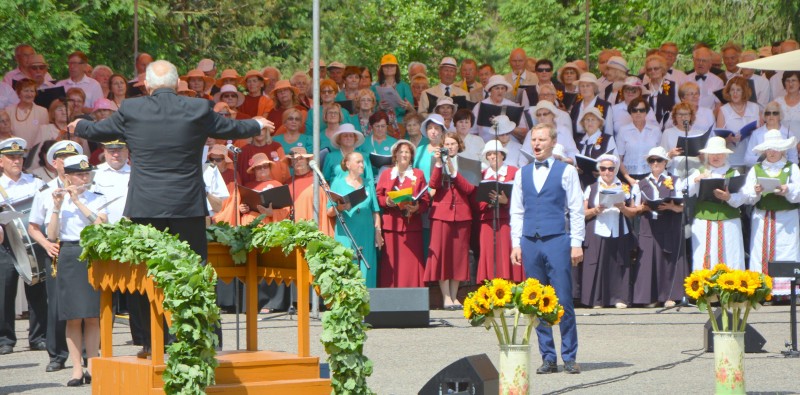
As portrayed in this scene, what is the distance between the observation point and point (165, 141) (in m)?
7.71

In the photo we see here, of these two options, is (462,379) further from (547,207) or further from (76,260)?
(76,260)

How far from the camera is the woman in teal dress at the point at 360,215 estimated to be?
14750 millimetres

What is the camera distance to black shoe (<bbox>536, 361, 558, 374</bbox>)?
33.5 feet

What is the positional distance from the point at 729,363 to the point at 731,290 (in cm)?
47

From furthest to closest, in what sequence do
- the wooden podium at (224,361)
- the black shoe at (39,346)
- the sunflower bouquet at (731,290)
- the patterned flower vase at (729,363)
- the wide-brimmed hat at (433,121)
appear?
1. the wide-brimmed hat at (433,121)
2. the black shoe at (39,346)
3. the sunflower bouquet at (731,290)
4. the patterned flower vase at (729,363)
5. the wooden podium at (224,361)

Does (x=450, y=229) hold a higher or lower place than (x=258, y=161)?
lower

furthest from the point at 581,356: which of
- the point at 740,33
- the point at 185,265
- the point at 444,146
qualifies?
the point at 740,33

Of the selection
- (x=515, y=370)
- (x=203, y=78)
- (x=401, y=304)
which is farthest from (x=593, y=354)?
(x=203, y=78)

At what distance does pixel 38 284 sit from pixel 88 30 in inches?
602

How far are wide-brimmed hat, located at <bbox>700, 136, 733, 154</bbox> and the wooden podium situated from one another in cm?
792

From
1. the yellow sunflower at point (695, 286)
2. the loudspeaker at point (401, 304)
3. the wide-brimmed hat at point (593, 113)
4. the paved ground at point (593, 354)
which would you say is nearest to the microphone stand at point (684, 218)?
the paved ground at point (593, 354)

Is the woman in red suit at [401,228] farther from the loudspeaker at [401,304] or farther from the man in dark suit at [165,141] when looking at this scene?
the man in dark suit at [165,141]

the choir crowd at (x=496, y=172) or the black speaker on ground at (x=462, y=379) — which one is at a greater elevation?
the choir crowd at (x=496, y=172)

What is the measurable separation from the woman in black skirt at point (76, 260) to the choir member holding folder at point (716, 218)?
23.1ft
